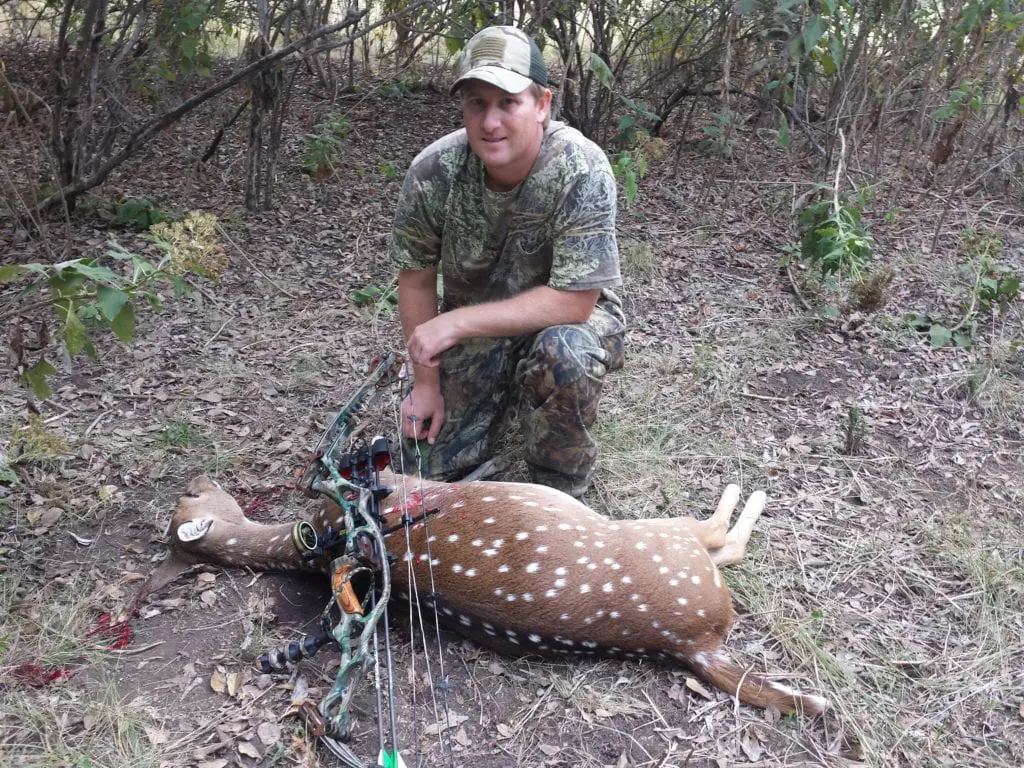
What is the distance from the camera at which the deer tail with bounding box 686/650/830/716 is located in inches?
101

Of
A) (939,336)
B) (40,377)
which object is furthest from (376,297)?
(939,336)

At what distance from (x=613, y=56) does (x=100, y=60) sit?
3.59m

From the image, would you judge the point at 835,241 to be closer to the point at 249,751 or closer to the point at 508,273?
the point at 508,273

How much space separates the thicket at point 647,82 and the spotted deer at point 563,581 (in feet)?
8.44

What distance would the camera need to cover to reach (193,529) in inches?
118

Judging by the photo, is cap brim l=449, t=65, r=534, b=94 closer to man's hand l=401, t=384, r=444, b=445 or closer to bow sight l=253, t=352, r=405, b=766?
bow sight l=253, t=352, r=405, b=766

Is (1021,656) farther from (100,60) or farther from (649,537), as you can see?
(100,60)

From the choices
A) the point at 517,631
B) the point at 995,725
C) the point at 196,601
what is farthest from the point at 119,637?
the point at 995,725

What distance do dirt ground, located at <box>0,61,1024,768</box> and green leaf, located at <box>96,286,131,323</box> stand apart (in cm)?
115

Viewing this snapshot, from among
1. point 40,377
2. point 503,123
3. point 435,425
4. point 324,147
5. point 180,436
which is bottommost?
point 180,436

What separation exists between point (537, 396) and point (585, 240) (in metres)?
0.61

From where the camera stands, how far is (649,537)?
280 centimetres

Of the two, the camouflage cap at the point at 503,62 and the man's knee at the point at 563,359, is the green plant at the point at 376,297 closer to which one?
the man's knee at the point at 563,359

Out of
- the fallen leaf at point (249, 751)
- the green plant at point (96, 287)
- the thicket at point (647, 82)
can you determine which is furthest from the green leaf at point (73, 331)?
the thicket at point (647, 82)
